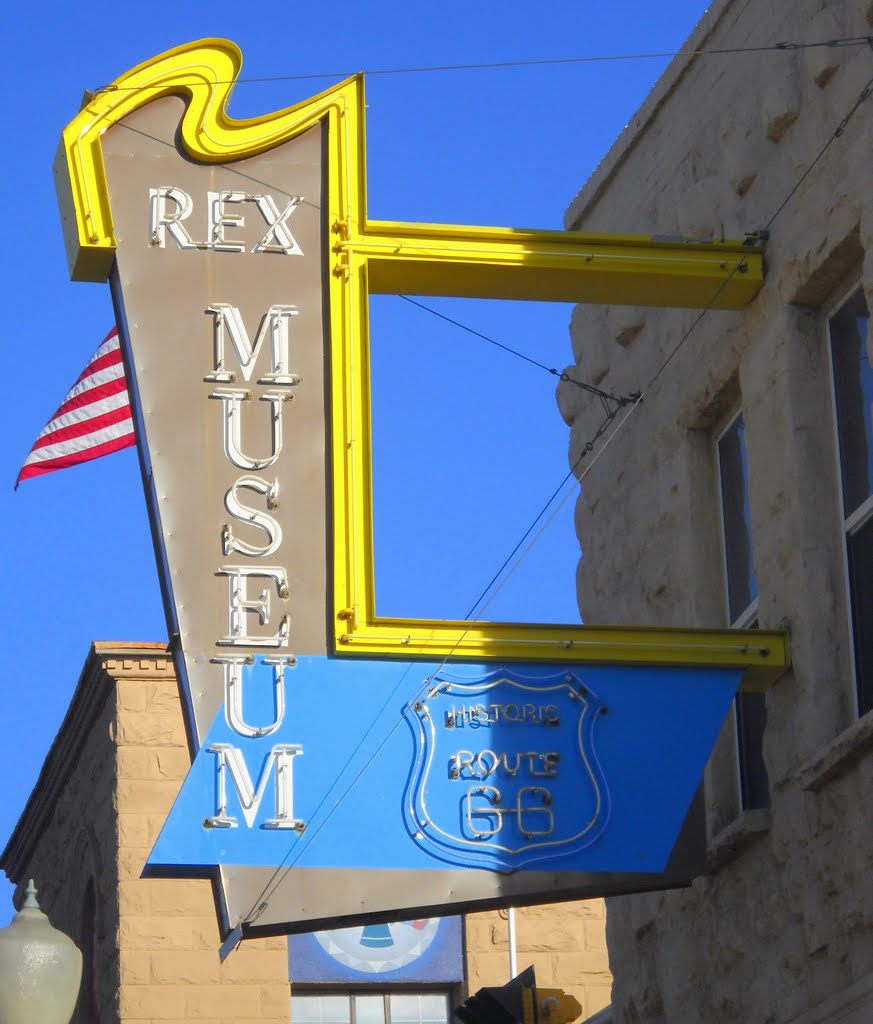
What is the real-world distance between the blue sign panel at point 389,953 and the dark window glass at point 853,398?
29.4ft

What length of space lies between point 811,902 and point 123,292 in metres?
4.26

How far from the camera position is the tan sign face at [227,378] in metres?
9.33

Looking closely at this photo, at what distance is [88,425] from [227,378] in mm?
4559

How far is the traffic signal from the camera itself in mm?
10234

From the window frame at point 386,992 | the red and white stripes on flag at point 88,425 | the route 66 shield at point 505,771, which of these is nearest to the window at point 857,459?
the route 66 shield at point 505,771

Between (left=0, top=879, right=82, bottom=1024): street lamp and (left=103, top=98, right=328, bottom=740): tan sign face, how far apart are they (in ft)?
4.27

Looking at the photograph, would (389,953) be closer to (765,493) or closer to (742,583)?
(742,583)

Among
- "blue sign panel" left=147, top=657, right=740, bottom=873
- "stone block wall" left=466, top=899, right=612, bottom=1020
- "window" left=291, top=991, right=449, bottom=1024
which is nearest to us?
"blue sign panel" left=147, top=657, right=740, bottom=873

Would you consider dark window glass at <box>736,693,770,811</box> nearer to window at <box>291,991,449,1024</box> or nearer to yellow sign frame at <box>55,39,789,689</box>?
yellow sign frame at <box>55,39,789,689</box>

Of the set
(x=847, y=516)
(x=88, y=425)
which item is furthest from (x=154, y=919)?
(x=847, y=516)

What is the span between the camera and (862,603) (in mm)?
9703

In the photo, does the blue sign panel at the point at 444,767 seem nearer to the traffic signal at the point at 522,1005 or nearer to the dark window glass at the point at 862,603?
the dark window glass at the point at 862,603

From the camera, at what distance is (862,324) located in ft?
33.1

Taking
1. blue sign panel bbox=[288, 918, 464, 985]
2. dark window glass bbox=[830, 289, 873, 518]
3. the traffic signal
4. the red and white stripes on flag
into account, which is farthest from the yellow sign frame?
blue sign panel bbox=[288, 918, 464, 985]
